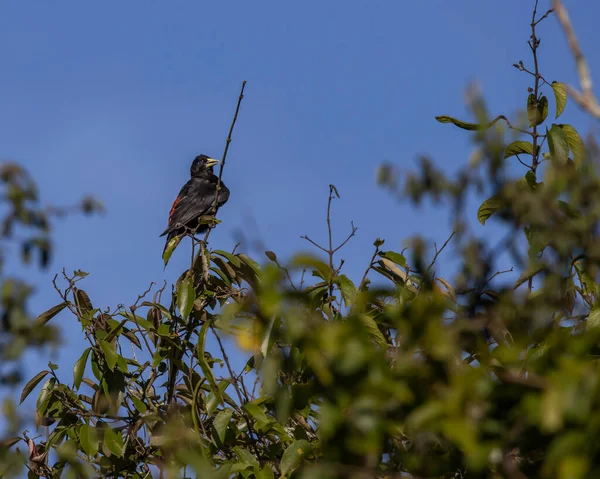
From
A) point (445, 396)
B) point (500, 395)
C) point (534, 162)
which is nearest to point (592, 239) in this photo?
point (500, 395)

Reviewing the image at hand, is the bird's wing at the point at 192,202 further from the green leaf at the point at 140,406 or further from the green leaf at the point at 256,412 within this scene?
the green leaf at the point at 256,412

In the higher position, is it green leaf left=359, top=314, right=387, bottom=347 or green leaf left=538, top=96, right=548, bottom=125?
green leaf left=538, top=96, right=548, bottom=125

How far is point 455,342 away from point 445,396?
0.16 m

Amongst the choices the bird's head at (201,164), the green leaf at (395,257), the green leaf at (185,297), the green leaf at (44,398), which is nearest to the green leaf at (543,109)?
the green leaf at (395,257)

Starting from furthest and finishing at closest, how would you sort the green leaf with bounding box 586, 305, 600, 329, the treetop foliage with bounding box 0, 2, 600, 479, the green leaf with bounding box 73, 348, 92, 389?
the green leaf with bounding box 73, 348, 92, 389, the green leaf with bounding box 586, 305, 600, 329, the treetop foliage with bounding box 0, 2, 600, 479

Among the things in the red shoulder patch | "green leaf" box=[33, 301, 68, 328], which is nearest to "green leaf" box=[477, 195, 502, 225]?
"green leaf" box=[33, 301, 68, 328]

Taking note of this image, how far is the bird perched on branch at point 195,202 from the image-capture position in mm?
9680

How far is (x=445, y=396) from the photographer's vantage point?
1572 millimetres

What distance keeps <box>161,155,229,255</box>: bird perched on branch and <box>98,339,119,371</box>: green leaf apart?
527 cm

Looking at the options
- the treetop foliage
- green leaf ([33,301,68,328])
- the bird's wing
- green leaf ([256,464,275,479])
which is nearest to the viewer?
A: the treetop foliage

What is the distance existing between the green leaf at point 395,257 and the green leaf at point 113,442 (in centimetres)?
144

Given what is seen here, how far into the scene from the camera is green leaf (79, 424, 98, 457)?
3.72 meters

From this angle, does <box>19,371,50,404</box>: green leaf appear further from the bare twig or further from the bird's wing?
the bird's wing

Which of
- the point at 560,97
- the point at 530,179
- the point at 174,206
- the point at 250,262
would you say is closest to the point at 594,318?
the point at 530,179
